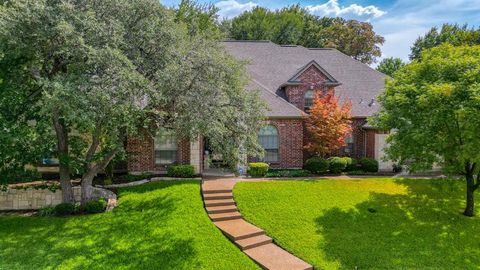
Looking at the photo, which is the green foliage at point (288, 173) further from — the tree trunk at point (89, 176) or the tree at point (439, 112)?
the tree trunk at point (89, 176)

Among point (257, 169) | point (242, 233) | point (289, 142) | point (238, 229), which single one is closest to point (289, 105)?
point (289, 142)

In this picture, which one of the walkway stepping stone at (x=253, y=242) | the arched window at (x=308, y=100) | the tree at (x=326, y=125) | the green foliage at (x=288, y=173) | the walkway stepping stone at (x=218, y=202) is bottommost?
the walkway stepping stone at (x=253, y=242)

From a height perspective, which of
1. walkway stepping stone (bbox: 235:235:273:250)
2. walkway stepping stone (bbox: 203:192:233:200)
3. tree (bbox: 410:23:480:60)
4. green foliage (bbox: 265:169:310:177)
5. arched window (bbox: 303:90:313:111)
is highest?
tree (bbox: 410:23:480:60)

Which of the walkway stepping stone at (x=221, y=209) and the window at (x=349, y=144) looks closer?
the walkway stepping stone at (x=221, y=209)

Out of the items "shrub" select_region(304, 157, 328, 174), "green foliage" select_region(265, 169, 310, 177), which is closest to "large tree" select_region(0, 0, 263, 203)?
"green foliage" select_region(265, 169, 310, 177)

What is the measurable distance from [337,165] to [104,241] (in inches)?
517

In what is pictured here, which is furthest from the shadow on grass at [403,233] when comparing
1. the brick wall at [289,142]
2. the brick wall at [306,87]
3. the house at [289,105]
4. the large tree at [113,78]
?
the brick wall at [306,87]

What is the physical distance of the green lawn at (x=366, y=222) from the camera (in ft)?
33.6

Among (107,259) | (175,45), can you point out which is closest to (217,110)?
(175,45)

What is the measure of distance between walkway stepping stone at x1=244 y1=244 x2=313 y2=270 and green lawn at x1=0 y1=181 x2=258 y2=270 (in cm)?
35

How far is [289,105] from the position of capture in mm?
20719

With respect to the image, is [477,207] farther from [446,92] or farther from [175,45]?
[175,45]

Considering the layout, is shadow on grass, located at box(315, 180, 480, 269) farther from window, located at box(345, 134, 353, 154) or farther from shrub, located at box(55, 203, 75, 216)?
shrub, located at box(55, 203, 75, 216)

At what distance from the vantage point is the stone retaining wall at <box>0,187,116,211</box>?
44.0 ft
